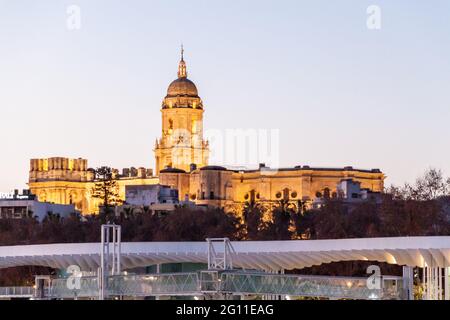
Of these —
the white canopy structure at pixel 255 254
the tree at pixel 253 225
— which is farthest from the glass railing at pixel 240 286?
the tree at pixel 253 225

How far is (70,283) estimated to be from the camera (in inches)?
3066

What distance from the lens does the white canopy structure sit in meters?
79.1

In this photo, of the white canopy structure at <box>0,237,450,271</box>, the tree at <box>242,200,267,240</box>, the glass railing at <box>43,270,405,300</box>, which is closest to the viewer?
the glass railing at <box>43,270,405,300</box>

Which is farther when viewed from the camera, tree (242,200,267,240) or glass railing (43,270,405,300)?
tree (242,200,267,240)

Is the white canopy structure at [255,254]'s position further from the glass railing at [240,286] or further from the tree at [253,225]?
the tree at [253,225]

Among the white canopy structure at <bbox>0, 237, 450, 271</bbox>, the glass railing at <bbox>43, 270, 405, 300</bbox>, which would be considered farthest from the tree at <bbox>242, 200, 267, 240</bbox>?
the glass railing at <bbox>43, 270, 405, 300</bbox>

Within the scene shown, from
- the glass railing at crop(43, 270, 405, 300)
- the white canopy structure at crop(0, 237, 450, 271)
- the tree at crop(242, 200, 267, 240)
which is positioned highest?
the tree at crop(242, 200, 267, 240)

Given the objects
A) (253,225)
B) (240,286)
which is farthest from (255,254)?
(253,225)

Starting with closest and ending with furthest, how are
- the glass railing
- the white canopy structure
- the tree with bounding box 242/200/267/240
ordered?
the glass railing, the white canopy structure, the tree with bounding box 242/200/267/240

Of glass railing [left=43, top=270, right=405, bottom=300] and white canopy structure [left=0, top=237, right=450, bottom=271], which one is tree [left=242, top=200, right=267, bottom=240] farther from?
glass railing [left=43, top=270, right=405, bottom=300]

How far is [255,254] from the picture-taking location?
86438 millimetres
